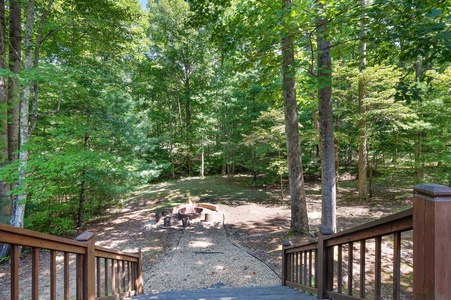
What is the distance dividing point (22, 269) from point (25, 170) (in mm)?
2872

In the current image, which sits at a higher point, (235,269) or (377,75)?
(377,75)

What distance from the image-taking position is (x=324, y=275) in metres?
2.04

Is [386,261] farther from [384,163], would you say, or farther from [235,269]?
[384,163]

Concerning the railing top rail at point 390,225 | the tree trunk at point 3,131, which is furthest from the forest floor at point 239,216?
the railing top rail at point 390,225

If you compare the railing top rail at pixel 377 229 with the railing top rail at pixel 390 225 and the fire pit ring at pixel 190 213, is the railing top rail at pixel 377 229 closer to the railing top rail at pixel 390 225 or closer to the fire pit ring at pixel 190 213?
the railing top rail at pixel 390 225

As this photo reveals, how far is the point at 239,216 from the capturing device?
8969 millimetres

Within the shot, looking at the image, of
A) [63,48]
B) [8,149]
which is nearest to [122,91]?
[63,48]

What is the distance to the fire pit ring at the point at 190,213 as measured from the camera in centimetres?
847

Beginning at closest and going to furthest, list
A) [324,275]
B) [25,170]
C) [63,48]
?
[324,275] < [25,170] < [63,48]

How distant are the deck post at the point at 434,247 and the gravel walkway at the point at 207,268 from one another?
3620mm

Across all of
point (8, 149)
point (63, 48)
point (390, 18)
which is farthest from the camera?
point (63, 48)

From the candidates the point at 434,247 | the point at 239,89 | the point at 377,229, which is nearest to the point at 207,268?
the point at 377,229

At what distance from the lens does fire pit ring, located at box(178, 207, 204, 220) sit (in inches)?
333

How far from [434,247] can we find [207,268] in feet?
15.5
